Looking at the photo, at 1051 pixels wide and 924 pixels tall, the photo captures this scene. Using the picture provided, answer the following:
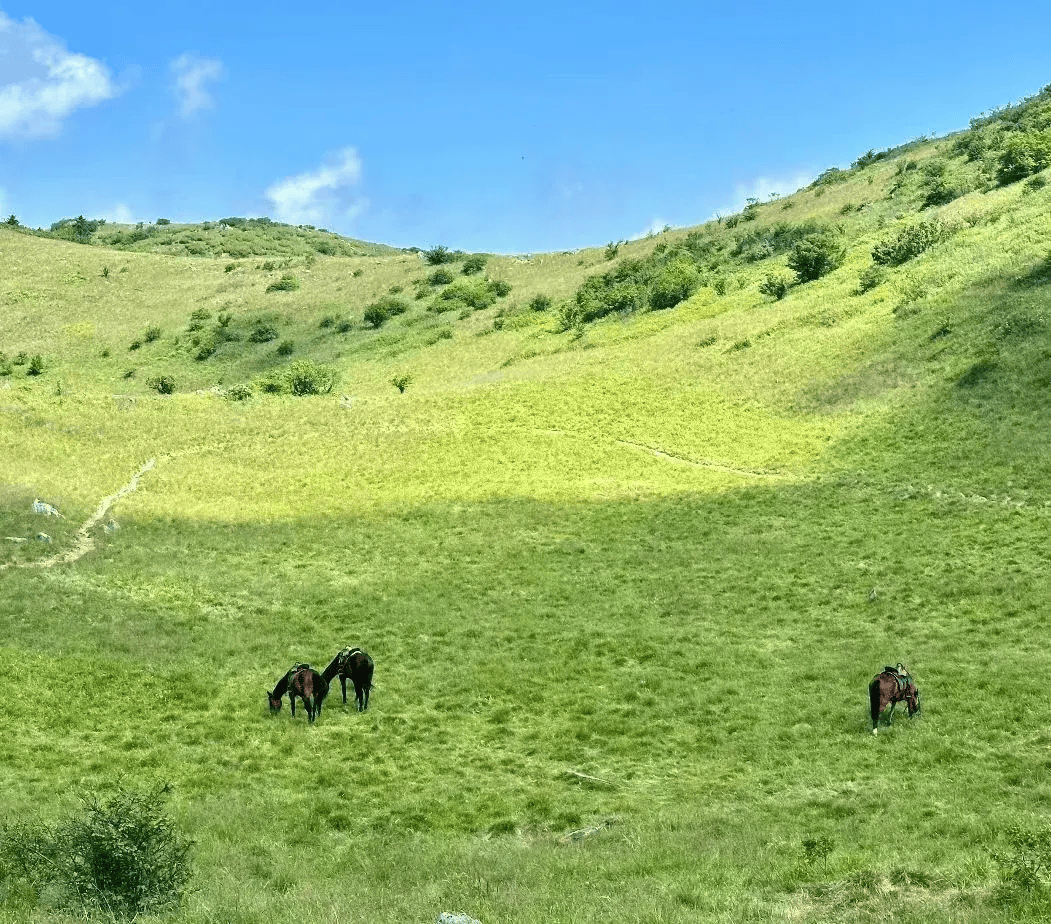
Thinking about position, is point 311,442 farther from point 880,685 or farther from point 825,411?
point 880,685

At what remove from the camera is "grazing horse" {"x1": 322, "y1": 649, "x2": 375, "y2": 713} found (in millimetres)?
27594

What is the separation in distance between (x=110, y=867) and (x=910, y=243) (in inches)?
3192

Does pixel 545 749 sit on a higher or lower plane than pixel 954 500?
lower

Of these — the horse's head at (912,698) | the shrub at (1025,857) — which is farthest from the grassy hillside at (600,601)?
the horse's head at (912,698)

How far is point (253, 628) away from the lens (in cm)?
3491

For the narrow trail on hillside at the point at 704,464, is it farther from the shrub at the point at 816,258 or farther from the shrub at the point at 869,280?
the shrub at the point at 816,258

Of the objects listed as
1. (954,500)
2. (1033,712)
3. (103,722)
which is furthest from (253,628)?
(954,500)

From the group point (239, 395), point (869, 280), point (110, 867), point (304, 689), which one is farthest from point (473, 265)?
point (110, 867)

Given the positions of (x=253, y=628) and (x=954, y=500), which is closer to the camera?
(x=253, y=628)

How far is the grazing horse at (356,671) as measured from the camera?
1086 inches

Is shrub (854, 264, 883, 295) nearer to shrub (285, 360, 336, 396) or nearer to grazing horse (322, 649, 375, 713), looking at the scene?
shrub (285, 360, 336, 396)

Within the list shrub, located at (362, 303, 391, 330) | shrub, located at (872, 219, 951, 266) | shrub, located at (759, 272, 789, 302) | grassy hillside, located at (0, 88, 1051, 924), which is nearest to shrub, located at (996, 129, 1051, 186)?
grassy hillside, located at (0, 88, 1051, 924)

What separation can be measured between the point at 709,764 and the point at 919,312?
176ft

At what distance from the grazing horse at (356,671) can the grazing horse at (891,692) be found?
519 inches
